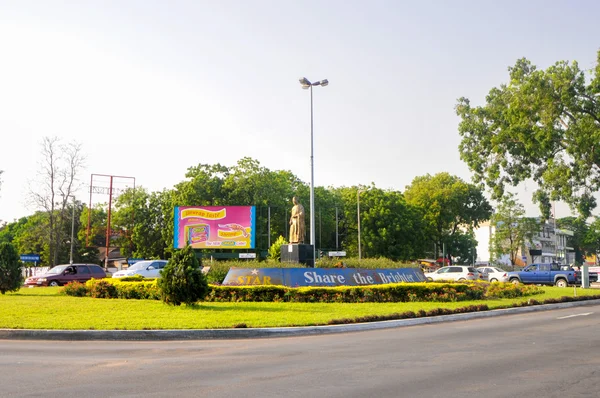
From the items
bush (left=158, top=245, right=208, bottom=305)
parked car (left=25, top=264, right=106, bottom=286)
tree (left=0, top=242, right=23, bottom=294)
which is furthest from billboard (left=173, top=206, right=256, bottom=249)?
bush (left=158, top=245, right=208, bottom=305)

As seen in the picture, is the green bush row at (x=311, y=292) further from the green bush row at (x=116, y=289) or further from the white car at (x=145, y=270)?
the white car at (x=145, y=270)

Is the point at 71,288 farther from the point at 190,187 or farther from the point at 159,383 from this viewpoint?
the point at 190,187

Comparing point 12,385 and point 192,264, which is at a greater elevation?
point 192,264

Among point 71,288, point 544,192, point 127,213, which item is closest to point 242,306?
point 71,288

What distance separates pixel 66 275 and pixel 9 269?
35.9 feet

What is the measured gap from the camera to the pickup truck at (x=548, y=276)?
121ft

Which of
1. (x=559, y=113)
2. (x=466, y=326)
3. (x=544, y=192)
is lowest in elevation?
(x=466, y=326)

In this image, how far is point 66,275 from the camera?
33938 mm

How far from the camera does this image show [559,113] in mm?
33562

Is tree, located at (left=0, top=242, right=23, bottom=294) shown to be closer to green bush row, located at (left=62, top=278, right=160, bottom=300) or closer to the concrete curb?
green bush row, located at (left=62, top=278, right=160, bottom=300)

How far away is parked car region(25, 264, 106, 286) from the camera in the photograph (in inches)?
1312

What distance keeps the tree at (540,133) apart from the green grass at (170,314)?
17182 millimetres

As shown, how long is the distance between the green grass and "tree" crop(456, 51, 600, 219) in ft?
56.4

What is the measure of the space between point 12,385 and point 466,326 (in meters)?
10.8
